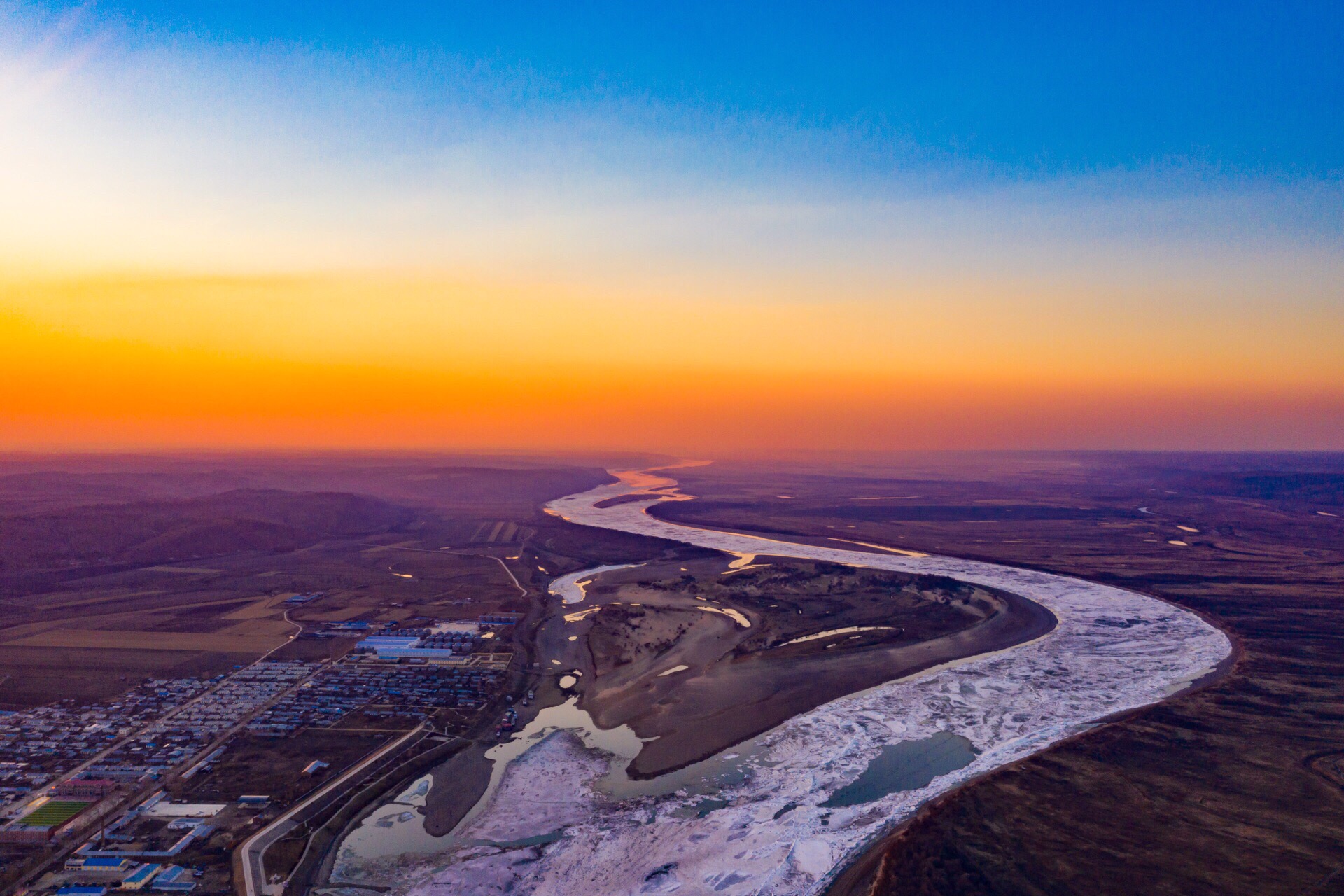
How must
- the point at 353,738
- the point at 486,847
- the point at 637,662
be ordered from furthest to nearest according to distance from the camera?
the point at 637,662, the point at 353,738, the point at 486,847

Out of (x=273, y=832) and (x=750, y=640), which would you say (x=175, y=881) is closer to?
(x=273, y=832)

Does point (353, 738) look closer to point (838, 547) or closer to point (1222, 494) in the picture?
point (838, 547)

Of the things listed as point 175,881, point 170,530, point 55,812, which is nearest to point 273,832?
point 175,881

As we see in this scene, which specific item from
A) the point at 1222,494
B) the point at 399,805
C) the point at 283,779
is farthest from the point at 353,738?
the point at 1222,494

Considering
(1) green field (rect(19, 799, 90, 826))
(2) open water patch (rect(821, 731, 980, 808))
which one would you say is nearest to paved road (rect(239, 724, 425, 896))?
(1) green field (rect(19, 799, 90, 826))

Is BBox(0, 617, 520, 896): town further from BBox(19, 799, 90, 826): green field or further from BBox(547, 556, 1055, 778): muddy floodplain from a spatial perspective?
BBox(547, 556, 1055, 778): muddy floodplain

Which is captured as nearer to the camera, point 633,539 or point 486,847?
point 486,847
